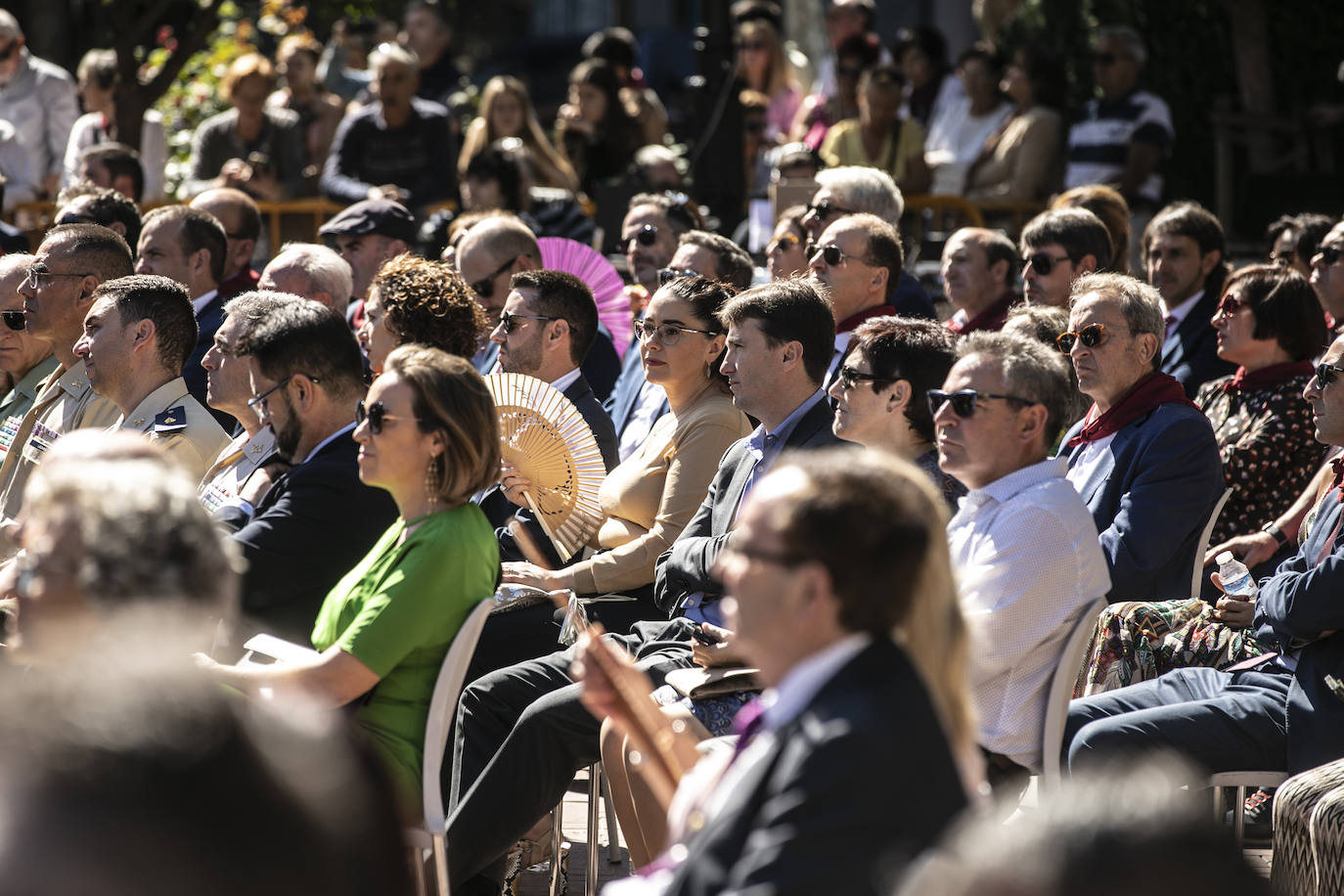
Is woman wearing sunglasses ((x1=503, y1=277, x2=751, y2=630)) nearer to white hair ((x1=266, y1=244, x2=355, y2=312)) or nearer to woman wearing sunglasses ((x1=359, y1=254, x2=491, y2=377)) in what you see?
woman wearing sunglasses ((x1=359, y1=254, x2=491, y2=377))

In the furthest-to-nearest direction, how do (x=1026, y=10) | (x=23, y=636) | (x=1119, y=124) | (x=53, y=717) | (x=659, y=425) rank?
A: (x=1026, y=10) → (x=1119, y=124) → (x=659, y=425) → (x=23, y=636) → (x=53, y=717)

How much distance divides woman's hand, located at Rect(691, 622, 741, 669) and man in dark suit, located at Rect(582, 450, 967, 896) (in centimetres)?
149

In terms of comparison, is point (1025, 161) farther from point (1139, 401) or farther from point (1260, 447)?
point (1139, 401)

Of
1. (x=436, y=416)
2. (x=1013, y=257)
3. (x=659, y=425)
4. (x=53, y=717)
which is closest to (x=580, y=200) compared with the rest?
(x=1013, y=257)

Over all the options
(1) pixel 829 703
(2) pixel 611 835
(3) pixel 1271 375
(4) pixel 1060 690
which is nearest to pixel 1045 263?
(3) pixel 1271 375

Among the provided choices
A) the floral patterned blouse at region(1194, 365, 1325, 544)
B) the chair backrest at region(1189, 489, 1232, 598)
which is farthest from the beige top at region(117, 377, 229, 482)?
the floral patterned blouse at region(1194, 365, 1325, 544)

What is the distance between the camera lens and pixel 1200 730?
4.09 m

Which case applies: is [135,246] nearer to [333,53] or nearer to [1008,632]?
[1008,632]

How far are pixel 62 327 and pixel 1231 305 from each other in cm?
433

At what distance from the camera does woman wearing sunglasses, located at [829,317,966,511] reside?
445cm

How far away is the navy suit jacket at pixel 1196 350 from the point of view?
6562 mm

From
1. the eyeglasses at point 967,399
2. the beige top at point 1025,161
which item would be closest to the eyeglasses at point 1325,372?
the eyeglasses at point 967,399

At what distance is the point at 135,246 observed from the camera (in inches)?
303

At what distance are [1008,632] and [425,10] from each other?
9220mm
